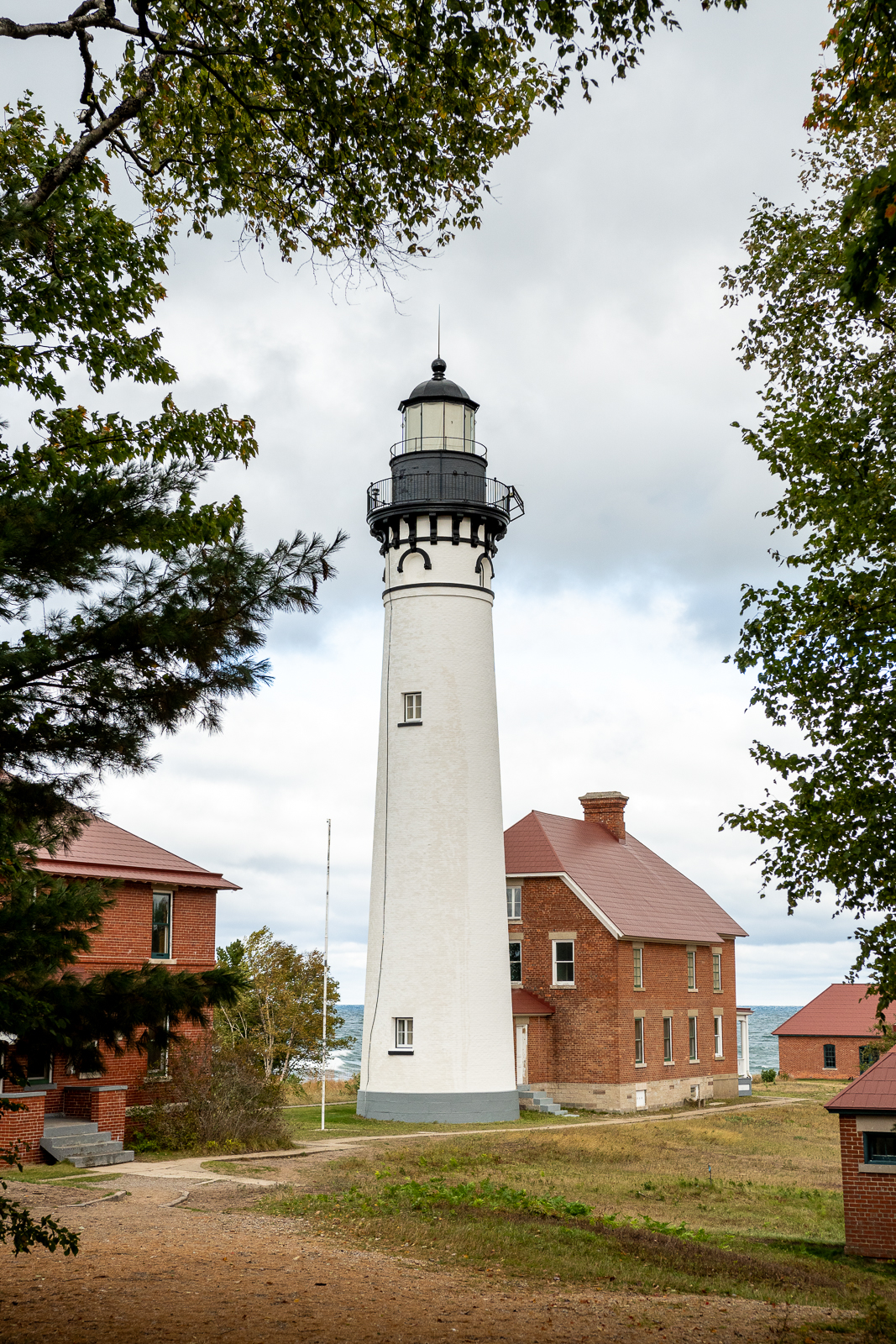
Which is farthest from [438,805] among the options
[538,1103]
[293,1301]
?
[293,1301]

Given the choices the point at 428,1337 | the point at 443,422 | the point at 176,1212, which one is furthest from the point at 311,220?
the point at 443,422

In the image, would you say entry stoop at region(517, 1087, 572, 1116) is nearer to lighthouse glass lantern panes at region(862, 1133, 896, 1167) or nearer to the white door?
the white door

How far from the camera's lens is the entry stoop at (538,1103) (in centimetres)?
3359

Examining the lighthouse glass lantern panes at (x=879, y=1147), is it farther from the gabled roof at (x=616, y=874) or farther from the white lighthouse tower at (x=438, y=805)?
the gabled roof at (x=616, y=874)

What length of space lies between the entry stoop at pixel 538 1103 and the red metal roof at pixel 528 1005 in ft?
A: 7.03

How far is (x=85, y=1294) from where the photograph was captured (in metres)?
10.8

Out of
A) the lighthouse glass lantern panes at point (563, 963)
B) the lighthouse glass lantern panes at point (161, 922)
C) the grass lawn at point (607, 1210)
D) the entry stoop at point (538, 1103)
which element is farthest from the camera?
the lighthouse glass lantern panes at point (563, 963)

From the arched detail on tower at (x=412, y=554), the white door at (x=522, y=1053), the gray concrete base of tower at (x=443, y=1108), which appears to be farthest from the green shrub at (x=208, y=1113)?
the arched detail on tower at (x=412, y=554)

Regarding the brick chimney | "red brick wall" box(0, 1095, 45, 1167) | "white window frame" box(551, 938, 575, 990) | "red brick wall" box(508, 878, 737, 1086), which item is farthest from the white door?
"red brick wall" box(0, 1095, 45, 1167)

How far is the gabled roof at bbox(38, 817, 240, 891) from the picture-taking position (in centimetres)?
2355

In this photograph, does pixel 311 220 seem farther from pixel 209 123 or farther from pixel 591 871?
pixel 591 871

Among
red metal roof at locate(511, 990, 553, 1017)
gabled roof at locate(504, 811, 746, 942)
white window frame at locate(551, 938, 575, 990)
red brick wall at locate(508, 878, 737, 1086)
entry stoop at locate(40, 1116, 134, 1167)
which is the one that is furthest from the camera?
gabled roof at locate(504, 811, 746, 942)

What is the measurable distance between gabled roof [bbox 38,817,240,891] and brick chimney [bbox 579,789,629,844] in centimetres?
1976

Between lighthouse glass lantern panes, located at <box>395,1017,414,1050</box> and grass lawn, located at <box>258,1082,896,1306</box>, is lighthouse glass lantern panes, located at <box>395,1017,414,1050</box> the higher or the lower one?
the higher one
